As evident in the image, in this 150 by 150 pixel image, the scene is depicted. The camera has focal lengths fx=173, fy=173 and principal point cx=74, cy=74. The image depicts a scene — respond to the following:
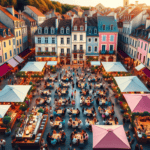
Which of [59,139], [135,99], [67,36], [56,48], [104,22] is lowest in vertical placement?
[59,139]

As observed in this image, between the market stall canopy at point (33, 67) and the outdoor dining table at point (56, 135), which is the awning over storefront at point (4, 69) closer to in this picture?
the market stall canopy at point (33, 67)

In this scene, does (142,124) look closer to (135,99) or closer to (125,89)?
(135,99)

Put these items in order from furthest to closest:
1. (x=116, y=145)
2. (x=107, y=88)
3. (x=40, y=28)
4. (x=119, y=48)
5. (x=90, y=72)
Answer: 1. (x=119, y=48)
2. (x=40, y=28)
3. (x=90, y=72)
4. (x=107, y=88)
5. (x=116, y=145)

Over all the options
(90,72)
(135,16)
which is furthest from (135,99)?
(135,16)

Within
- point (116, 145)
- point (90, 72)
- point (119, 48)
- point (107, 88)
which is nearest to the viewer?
point (116, 145)

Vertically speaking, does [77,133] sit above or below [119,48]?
below

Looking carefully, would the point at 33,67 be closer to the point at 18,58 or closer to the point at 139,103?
the point at 18,58
